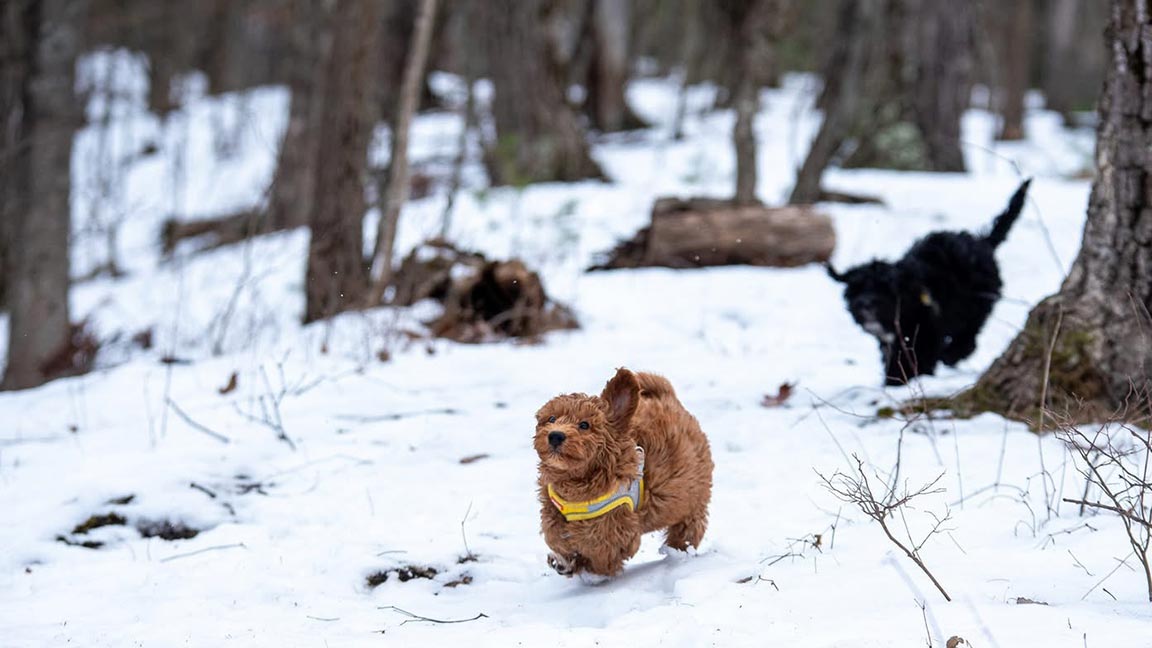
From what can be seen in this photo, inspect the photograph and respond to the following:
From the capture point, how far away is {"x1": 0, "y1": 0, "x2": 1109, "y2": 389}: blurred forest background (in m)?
8.05

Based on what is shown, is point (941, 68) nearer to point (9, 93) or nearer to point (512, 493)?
point (512, 493)

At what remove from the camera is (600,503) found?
11.1 feet

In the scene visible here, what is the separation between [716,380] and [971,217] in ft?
16.1

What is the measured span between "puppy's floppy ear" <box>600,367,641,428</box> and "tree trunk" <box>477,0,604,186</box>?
9.13 metres

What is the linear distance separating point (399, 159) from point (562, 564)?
17.8 ft

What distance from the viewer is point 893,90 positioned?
13125mm

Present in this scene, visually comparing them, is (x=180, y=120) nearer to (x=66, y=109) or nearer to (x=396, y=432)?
(x=66, y=109)

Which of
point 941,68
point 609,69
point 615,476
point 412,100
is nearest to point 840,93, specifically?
point 941,68

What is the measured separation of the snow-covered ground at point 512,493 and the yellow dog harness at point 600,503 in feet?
0.99

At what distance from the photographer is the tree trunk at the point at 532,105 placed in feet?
A: 42.3

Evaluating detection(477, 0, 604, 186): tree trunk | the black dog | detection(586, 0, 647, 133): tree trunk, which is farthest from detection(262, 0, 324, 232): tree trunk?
the black dog

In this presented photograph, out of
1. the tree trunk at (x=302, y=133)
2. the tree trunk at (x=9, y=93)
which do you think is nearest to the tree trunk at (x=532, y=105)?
the tree trunk at (x=302, y=133)

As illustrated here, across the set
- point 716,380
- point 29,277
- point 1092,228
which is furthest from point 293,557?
point 29,277

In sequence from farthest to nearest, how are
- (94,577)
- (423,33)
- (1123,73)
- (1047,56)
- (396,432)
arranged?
(1047,56) < (423,33) < (396,432) < (1123,73) < (94,577)
